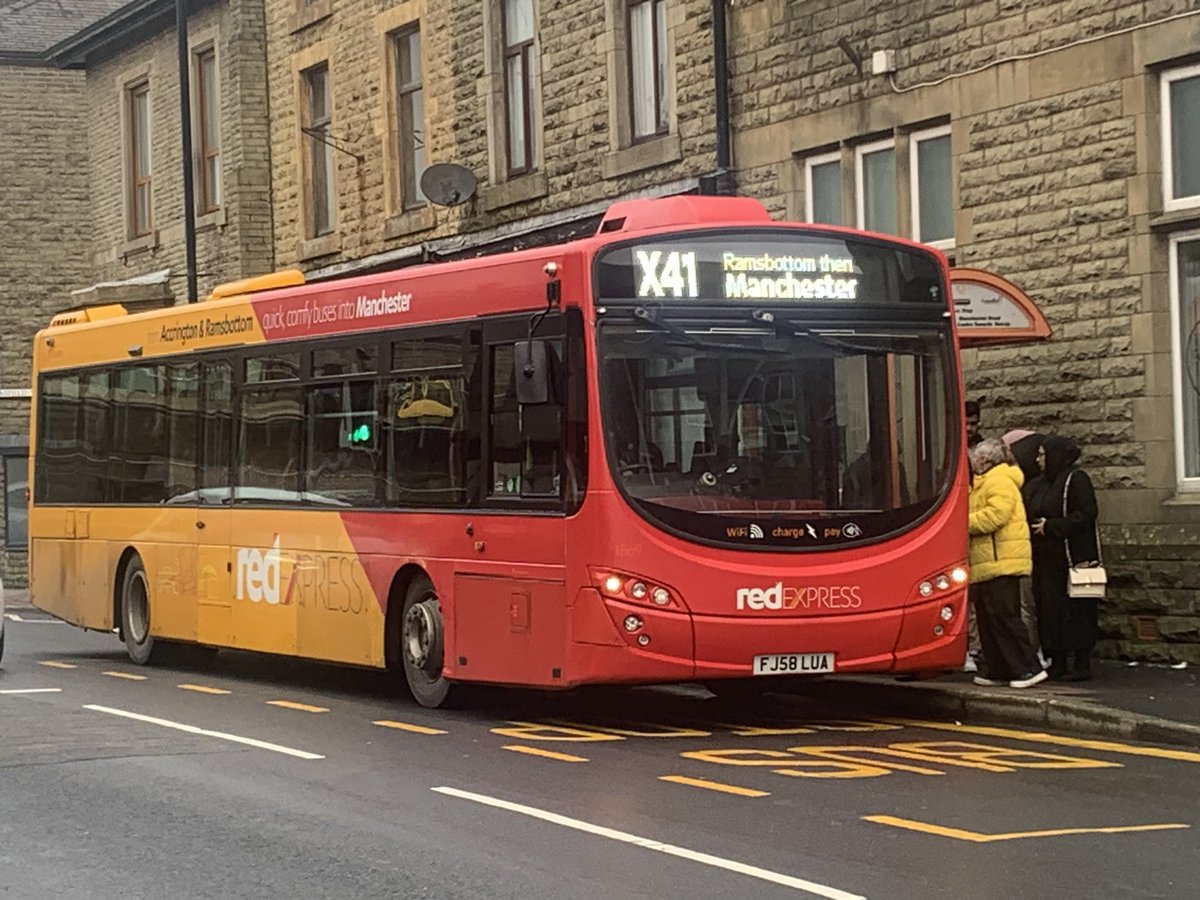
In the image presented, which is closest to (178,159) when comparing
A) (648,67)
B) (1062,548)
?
(648,67)

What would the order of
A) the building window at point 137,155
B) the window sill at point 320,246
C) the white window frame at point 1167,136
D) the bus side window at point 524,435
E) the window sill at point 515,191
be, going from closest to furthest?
the bus side window at point 524,435, the white window frame at point 1167,136, the window sill at point 515,191, the window sill at point 320,246, the building window at point 137,155

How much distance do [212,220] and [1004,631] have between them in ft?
70.1

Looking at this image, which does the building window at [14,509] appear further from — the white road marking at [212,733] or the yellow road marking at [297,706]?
the white road marking at [212,733]

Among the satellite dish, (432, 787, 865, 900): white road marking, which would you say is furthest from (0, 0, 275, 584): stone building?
(432, 787, 865, 900): white road marking

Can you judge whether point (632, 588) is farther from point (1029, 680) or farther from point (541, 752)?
point (1029, 680)

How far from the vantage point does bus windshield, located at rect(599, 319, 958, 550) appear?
13070mm

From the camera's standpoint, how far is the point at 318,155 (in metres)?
31.3

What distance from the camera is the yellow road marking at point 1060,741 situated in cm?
1193

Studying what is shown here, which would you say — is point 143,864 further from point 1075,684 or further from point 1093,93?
point 1093,93

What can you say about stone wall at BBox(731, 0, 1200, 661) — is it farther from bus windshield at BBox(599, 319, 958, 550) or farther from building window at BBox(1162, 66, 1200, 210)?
bus windshield at BBox(599, 319, 958, 550)

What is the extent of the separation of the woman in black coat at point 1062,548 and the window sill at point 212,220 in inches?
789

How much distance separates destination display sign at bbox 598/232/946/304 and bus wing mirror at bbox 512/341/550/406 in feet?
1.77

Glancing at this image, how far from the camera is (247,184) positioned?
3256 centimetres

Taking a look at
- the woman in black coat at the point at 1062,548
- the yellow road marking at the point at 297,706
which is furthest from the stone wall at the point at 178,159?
the woman in black coat at the point at 1062,548
